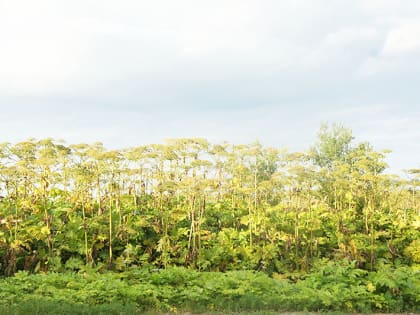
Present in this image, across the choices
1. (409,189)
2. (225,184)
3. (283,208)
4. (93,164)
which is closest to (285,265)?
(283,208)

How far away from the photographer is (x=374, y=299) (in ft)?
26.7

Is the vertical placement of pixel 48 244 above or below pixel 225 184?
below

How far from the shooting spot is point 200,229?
1011 cm

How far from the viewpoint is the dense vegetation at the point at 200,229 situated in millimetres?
8250

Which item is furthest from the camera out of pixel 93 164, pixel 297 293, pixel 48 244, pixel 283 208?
pixel 283 208

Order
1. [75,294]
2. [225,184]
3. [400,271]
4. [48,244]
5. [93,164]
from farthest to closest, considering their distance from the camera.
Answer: [225,184] → [93,164] → [48,244] → [400,271] → [75,294]

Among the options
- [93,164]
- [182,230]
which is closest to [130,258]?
[182,230]

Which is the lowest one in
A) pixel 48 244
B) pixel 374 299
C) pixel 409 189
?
pixel 374 299

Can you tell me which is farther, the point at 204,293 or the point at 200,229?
the point at 200,229

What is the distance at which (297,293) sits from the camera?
25.7 feet

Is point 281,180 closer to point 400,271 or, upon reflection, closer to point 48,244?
point 400,271

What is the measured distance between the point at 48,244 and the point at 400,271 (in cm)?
594

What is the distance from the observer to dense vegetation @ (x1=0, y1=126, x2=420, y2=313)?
825 centimetres

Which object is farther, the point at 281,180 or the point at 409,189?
the point at 409,189
